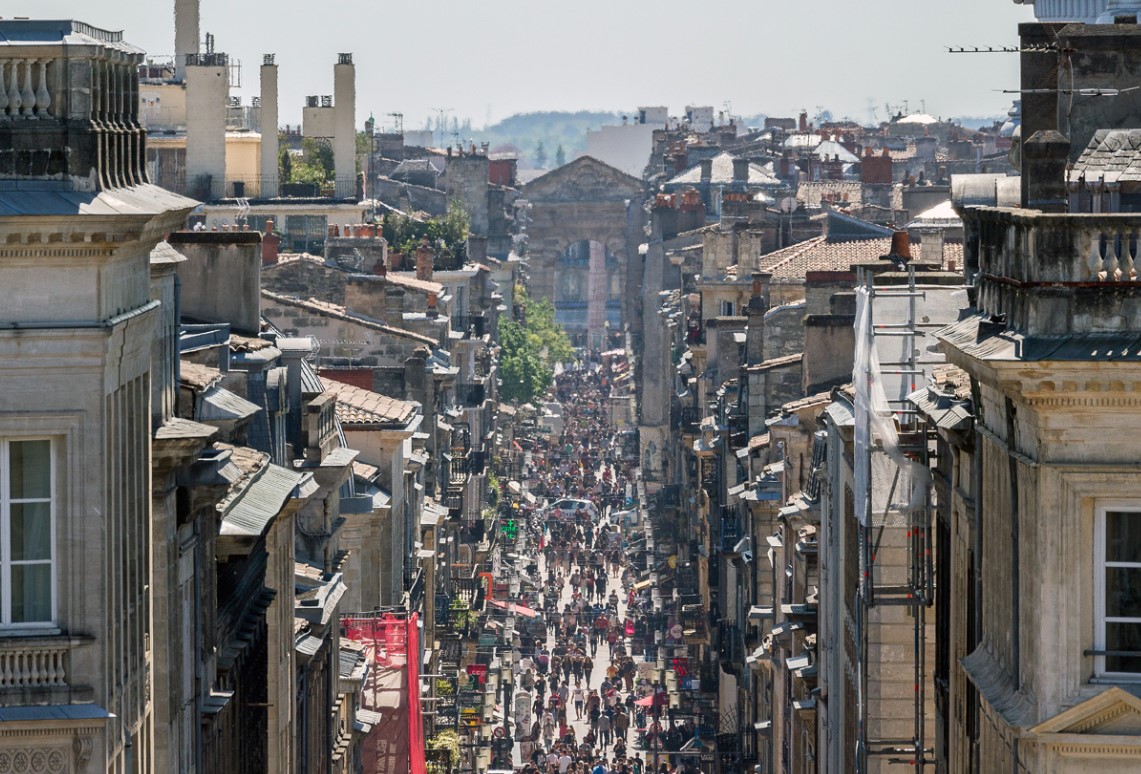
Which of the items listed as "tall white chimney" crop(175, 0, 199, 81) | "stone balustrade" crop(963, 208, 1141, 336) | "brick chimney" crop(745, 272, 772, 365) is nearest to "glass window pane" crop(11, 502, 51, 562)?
"stone balustrade" crop(963, 208, 1141, 336)

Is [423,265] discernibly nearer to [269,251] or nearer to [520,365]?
[269,251]

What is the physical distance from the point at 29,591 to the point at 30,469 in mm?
848

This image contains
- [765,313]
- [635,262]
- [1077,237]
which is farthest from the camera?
[635,262]

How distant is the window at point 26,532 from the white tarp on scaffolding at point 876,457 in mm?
9794

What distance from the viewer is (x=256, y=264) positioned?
1350 inches

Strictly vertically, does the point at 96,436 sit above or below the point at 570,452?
above

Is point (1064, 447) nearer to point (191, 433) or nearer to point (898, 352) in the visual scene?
point (191, 433)

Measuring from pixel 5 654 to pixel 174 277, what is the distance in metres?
7.78

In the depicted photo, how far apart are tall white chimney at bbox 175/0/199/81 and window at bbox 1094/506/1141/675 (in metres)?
63.4

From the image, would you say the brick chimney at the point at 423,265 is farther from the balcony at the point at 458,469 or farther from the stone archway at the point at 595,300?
the stone archway at the point at 595,300

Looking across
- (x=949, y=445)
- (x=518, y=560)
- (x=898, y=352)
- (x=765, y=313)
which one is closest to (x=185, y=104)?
(x=518, y=560)

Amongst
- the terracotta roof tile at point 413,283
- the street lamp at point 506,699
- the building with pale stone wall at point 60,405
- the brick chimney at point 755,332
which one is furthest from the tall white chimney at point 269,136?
the building with pale stone wall at point 60,405

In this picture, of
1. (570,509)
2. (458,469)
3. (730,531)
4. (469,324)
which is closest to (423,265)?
(469,324)

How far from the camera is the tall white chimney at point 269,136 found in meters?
77.1
